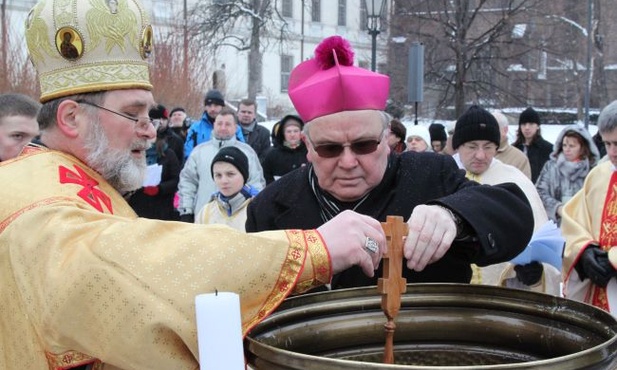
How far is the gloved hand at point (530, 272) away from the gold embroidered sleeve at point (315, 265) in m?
2.64

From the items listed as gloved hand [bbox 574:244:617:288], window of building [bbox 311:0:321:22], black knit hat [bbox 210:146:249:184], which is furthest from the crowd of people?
window of building [bbox 311:0:321:22]

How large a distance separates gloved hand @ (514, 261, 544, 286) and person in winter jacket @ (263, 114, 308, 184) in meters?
4.19

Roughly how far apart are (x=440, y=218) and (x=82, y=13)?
977 mm

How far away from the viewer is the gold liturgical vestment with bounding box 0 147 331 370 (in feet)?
4.28

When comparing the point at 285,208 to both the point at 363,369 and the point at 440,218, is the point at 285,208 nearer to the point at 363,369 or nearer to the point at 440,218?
the point at 440,218

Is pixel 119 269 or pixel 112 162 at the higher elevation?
pixel 112 162

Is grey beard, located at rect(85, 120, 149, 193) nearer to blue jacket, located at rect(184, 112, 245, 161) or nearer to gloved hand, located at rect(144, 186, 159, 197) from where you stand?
gloved hand, located at rect(144, 186, 159, 197)

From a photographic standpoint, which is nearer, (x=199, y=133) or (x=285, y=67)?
(x=199, y=133)

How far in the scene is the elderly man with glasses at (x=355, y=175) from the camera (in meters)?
2.13

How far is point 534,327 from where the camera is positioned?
1.64 meters

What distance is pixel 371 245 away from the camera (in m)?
1.40

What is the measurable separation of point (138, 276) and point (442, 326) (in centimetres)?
74

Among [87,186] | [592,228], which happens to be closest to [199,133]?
[592,228]

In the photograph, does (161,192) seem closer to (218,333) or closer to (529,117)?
(529,117)
